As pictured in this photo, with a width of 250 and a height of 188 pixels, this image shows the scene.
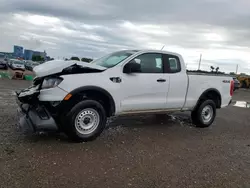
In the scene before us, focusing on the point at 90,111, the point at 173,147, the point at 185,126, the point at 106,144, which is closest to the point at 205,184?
the point at 173,147

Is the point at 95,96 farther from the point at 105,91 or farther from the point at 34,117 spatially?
the point at 34,117

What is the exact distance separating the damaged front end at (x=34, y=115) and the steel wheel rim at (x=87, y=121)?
0.45m

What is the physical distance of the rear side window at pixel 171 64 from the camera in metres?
6.46

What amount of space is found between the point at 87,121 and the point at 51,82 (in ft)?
3.24

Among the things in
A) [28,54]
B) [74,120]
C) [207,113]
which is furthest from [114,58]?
[28,54]

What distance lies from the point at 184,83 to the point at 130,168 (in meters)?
3.19

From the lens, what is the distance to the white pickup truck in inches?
194

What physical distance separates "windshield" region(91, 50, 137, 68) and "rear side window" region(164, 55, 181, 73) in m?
0.83

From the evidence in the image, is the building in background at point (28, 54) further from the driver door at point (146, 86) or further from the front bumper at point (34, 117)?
the front bumper at point (34, 117)

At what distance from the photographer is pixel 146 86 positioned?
596cm

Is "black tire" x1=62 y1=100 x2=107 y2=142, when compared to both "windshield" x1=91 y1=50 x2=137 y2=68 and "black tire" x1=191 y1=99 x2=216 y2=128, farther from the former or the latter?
"black tire" x1=191 y1=99 x2=216 y2=128

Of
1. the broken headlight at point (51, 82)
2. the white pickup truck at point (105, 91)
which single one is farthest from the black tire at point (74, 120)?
the broken headlight at point (51, 82)

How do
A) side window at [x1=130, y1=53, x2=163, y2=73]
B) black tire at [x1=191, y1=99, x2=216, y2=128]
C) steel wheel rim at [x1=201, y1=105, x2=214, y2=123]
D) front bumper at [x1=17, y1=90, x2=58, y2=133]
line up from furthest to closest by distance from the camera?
steel wheel rim at [x1=201, y1=105, x2=214, y2=123]
black tire at [x1=191, y1=99, x2=216, y2=128]
side window at [x1=130, y1=53, x2=163, y2=73]
front bumper at [x1=17, y1=90, x2=58, y2=133]

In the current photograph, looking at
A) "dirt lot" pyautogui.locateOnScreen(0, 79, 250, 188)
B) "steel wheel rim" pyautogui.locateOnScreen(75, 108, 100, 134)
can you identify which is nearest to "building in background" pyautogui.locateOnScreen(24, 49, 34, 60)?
"dirt lot" pyautogui.locateOnScreen(0, 79, 250, 188)
